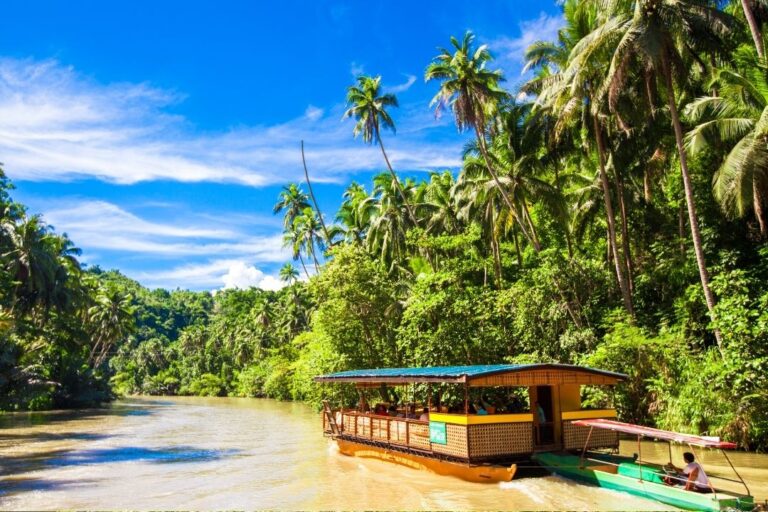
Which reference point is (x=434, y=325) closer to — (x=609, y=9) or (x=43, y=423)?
(x=609, y=9)

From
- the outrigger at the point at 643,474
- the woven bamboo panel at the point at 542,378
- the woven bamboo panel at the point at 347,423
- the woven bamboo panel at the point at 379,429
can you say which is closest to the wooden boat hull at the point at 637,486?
the outrigger at the point at 643,474

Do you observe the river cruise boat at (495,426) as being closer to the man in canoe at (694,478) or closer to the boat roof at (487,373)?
the boat roof at (487,373)

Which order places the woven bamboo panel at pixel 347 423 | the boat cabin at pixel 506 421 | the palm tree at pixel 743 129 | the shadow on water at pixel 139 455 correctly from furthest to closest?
1. the shadow on water at pixel 139 455
2. the woven bamboo panel at pixel 347 423
3. the palm tree at pixel 743 129
4. the boat cabin at pixel 506 421

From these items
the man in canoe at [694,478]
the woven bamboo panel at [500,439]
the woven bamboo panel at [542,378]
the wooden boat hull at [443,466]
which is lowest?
the wooden boat hull at [443,466]

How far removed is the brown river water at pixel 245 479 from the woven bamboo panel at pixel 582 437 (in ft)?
4.75

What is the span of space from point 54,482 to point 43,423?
20.6 metres

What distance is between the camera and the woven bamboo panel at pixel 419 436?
14289mm

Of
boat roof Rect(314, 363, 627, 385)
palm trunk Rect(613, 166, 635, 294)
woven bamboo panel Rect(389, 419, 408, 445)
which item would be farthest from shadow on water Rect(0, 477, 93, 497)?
palm trunk Rect(613, 166, 635, 294)

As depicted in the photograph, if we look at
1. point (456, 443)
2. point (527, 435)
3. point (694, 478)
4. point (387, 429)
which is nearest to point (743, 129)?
point (527, 435)

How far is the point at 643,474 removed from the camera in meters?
11.2

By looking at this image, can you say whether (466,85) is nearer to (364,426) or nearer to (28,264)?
(364,426)

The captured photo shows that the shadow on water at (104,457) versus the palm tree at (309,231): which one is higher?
the palm tree at (309,231)

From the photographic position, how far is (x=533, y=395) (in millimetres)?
14227

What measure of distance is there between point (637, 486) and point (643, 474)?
42cm
